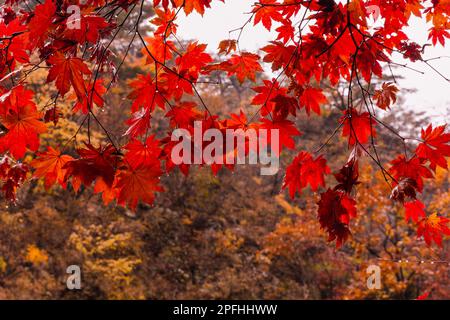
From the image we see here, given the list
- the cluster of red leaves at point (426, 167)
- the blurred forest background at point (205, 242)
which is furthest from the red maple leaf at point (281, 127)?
the blurred forest background at point (205, 242)

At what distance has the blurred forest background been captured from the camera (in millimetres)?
5793

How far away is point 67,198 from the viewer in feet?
21.7

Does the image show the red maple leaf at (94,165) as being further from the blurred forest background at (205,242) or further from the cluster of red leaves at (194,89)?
the blurred forest background at (205,242)

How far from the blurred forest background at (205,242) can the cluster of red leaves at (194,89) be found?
3379 mm

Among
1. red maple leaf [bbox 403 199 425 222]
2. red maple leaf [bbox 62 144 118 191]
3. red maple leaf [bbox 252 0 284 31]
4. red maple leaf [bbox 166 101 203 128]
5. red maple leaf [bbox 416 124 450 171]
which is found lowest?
red maple leaf [bbox 403 199 425 222]

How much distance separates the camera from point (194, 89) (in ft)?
4.15

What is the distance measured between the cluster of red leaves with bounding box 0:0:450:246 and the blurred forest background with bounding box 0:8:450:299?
3379 millimetres

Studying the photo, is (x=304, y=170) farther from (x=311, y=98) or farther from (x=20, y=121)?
(x=20, y=121)

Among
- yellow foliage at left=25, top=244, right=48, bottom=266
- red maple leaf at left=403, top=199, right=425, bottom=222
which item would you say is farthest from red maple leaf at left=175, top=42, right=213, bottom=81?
yellow foliage at left=25, top=244, right=48, bottom=266

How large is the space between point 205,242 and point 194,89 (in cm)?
644

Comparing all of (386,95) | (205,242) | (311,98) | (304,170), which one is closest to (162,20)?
(311,98)

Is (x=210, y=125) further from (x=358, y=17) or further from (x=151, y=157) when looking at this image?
(x=358, y=17)

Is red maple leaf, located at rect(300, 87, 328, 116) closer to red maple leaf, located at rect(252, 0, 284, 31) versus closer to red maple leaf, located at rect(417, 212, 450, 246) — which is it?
red maple leaf, located at rect(252, 0, 284, 31)

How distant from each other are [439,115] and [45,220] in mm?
7150
